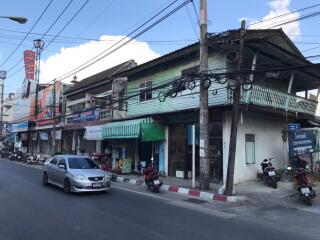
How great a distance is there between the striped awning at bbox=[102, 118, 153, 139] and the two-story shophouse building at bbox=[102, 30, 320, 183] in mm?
59

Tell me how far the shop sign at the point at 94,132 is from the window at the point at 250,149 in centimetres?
1082

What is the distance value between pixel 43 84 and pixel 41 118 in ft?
15.1

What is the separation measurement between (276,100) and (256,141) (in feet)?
7.54

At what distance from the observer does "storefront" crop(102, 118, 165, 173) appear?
69.3 feet

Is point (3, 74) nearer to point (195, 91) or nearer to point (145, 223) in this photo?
point (195, 91)

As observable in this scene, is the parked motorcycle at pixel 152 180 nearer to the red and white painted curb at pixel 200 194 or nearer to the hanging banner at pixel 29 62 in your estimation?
the red and white painted curb at pixel 200 194

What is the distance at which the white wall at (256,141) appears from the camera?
57.8 feet

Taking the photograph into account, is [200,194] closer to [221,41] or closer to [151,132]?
[221,41]

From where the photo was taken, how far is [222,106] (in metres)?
17.1

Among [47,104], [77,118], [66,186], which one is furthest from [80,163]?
[47,104]

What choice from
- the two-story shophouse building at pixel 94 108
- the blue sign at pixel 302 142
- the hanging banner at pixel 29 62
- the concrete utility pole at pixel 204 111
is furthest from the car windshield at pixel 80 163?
the hanging banner at pixel 29 62

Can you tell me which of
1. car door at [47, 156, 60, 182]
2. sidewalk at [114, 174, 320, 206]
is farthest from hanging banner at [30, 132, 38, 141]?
sidewalk at [114, 174, 320, 206]

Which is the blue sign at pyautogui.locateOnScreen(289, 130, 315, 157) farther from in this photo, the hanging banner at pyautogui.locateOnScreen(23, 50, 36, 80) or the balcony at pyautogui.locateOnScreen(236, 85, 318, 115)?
the hanging banner at pyautogui.locateOnScreen(23, 50, 36, 80)

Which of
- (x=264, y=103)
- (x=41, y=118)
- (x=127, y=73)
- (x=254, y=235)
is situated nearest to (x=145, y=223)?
(x=254, y=235)
